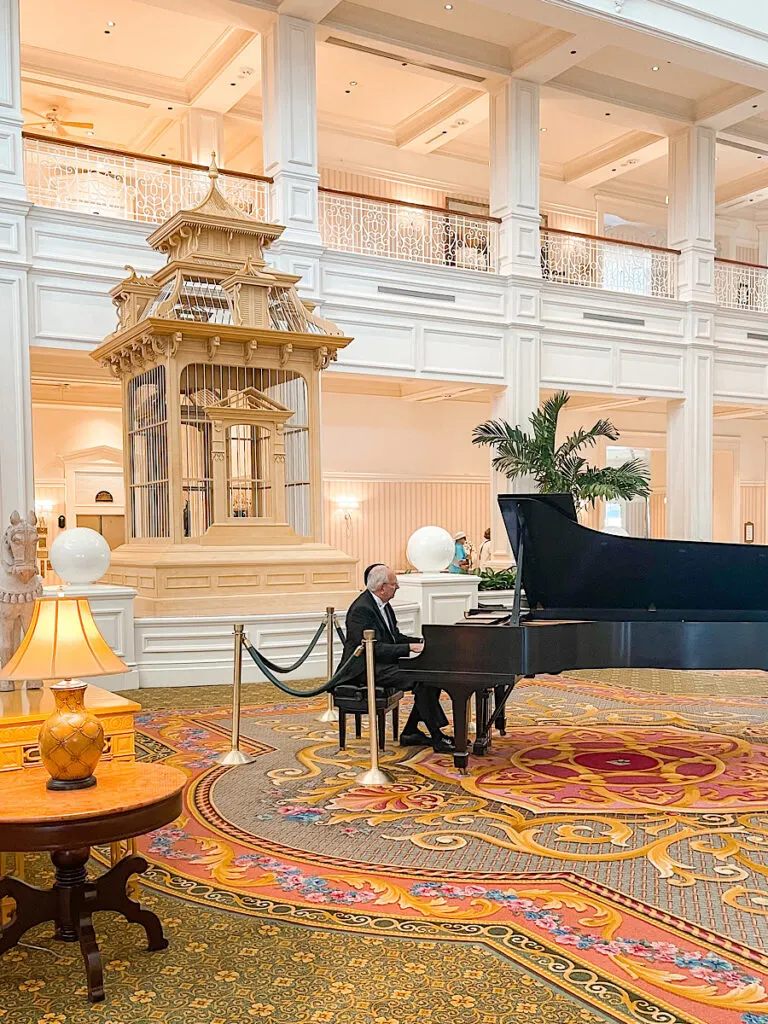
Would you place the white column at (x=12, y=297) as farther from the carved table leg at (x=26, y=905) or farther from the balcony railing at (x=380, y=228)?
the carved table leg at (x=26, y=905)

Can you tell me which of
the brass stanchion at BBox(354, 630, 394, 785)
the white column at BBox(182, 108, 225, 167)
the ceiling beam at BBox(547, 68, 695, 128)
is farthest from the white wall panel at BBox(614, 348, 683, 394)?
the brass stanchion at BBox(354, 630, 394, 785)

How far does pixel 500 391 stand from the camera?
45.2 feet

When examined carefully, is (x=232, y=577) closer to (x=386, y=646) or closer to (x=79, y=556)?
(x=79, y=556)

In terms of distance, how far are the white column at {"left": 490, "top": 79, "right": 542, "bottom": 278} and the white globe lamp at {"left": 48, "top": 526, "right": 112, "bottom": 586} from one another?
23.7 feet

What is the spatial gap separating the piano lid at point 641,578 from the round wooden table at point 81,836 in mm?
3177

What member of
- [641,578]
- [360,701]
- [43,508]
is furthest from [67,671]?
[43,508]

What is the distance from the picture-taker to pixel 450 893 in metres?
3.61

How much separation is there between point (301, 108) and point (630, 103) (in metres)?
5.60

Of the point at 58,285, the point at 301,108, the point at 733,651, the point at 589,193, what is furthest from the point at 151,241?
the point at 589,193

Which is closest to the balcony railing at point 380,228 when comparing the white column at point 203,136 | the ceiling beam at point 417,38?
the ceiling beam at point 417,38

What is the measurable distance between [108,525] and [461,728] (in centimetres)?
1103

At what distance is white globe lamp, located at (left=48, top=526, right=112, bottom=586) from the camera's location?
8.80m

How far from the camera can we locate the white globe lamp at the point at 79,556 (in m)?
8.80

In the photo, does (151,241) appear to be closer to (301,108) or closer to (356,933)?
(301,108)
